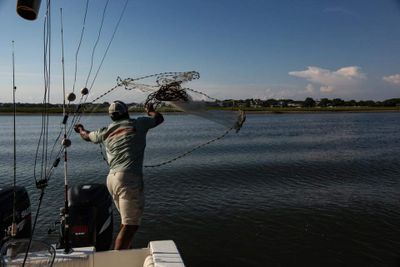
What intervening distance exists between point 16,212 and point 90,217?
1198mm

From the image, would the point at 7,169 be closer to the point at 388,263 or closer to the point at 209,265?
the point at 209,265

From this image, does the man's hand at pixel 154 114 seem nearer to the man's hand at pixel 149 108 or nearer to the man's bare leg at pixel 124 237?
the man's hand at pixel 149 108

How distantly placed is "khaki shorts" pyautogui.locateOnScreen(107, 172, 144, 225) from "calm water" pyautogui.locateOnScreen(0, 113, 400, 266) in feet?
11.1

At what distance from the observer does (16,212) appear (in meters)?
6.12

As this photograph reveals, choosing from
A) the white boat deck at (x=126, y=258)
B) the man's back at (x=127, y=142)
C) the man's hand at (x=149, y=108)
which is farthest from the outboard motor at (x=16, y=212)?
the man's hand at (x=149, y=108)

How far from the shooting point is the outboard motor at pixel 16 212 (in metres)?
5.89

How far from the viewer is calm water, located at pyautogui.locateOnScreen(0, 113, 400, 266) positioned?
8531mm

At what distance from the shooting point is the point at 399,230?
972 cm

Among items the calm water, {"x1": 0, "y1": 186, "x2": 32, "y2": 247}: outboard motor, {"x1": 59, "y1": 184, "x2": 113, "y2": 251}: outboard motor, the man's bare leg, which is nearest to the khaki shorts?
the man's bare leg

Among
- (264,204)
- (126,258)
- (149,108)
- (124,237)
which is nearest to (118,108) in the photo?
(149,108)

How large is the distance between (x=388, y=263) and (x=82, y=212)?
20.2 ft

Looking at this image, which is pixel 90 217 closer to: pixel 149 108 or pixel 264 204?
pixel 149 108

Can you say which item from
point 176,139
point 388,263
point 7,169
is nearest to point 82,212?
point 388,263

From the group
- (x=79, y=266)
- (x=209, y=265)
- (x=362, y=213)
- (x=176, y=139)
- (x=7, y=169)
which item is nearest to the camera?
(x=79, y=266)
